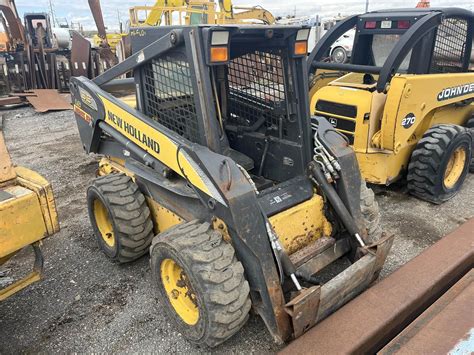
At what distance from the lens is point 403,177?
487cm

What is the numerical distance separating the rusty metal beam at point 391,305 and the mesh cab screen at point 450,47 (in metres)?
2.67

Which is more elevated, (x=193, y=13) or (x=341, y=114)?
(x=193, y=13)

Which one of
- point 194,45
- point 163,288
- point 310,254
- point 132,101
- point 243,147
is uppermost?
point 194,45

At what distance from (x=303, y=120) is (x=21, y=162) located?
17.5 feet

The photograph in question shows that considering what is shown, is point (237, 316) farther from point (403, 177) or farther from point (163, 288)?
point (403, 177)

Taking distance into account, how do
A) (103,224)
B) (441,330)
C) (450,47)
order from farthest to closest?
(450,47)
(103,224)
(441,330)

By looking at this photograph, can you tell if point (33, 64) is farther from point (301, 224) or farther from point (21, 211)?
point (301, 224)

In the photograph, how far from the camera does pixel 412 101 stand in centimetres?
406

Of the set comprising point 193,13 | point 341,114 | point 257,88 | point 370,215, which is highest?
point 193,13

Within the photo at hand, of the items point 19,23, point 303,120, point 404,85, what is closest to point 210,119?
point 303,120

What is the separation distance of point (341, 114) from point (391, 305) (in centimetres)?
257

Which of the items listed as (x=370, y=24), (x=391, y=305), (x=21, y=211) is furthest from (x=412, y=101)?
(x=21, y=211)

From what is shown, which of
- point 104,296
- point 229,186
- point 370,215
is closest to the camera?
point 229,186

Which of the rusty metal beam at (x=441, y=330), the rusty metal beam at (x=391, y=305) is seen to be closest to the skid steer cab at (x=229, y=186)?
the rusty metal beam at (x=391, y=305)
